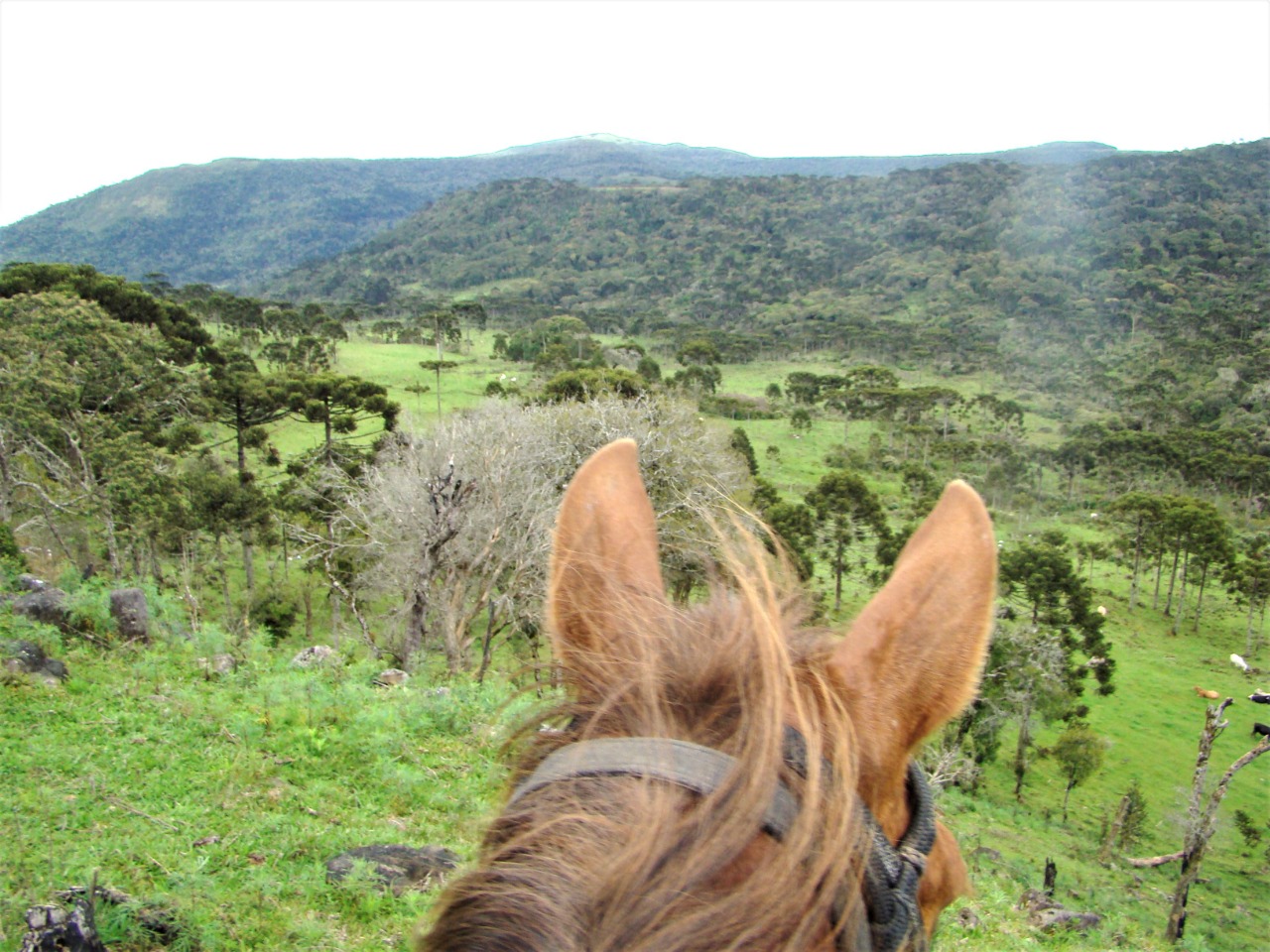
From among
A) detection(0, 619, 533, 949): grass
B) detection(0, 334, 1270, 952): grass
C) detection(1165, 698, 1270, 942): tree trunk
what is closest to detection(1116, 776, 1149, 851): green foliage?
detection(1165, 698, 1270, 942): tree trunk

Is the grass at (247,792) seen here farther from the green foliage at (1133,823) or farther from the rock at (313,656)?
the green foliage at (1133,823)

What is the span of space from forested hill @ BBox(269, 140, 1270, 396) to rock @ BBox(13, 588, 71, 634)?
2785 inches

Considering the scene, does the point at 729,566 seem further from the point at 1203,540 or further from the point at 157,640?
the point at 1203,540

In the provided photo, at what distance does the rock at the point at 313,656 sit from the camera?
6.66 metres

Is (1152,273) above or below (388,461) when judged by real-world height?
above

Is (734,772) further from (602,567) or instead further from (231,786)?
(231,786)

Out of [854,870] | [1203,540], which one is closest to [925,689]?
[854,870]

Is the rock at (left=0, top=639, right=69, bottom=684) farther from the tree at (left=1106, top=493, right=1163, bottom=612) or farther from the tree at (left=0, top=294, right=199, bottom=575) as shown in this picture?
the tree at (left=1106, top=493, right=1163, bottom=612)

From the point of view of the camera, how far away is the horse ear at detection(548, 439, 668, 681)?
3.48 ft

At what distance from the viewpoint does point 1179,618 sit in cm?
2719

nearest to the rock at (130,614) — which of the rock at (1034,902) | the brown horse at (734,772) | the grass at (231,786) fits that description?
the grass at (231,786)

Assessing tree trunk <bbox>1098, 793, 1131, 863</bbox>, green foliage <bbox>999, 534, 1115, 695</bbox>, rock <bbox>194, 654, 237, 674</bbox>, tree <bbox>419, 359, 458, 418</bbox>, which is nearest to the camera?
rock <bbox>194, 654, 237, 674</bbox>

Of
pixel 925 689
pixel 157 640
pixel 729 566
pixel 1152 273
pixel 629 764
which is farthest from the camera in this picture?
pixel 1152 273

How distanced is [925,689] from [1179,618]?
3345cm
